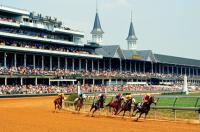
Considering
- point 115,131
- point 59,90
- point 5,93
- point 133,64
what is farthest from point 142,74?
point 115,131

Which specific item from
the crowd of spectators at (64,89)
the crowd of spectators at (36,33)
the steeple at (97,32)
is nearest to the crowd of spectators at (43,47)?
the crowd of spectators at (36,33)

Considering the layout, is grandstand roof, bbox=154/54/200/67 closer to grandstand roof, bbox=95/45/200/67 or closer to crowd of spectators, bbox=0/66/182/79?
grandstand roof, bbox=95/45/200/67

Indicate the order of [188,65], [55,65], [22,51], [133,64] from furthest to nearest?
[188,65] < [133,64] < [55,65] < [22,51]

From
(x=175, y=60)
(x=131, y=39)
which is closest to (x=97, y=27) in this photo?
(x=131, y=39)

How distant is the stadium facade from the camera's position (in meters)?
54.7

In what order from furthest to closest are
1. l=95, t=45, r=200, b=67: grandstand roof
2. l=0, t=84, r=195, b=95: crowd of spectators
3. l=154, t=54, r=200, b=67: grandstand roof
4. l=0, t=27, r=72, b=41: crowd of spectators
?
l=154, t=54, r=200, b=67: grandstand roof
l=95, t=45, r=200, b=67: grandstand roof
l=0, t=27, r=72, b=41: crowd of spectators
l=0, t=84, r=195, b=95: crowd of spectators

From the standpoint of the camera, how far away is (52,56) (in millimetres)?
62625

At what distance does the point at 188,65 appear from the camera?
9919 cm

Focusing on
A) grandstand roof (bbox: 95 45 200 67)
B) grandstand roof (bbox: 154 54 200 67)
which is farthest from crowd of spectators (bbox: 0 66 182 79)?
grandstand roof (bbox: 154 54 200 67)

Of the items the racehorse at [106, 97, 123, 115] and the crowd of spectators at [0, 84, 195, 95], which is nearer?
the racehorse at [106, 97, 123, 115]

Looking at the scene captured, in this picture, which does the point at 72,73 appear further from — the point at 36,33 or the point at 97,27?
the point at 97,27

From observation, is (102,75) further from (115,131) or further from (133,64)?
(115,131)

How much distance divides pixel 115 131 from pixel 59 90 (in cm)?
4003

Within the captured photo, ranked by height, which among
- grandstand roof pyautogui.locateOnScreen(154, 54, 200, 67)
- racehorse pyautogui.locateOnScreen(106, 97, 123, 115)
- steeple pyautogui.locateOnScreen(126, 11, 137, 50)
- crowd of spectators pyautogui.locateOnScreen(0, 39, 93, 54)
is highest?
steeple pyautogui.locateOnScreen(126, 11, 137, 50)
